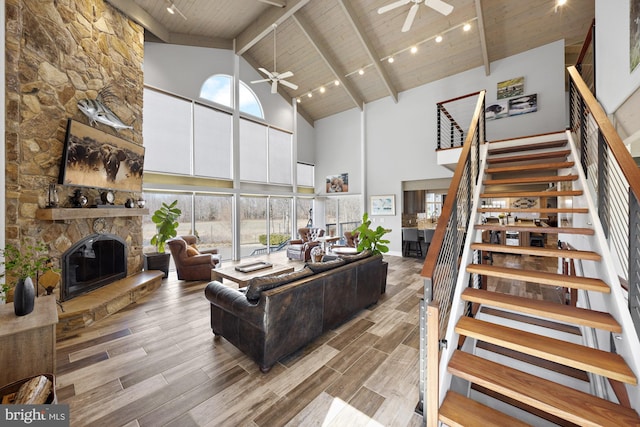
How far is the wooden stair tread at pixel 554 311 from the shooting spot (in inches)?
63.1

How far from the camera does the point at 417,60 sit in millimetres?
6848

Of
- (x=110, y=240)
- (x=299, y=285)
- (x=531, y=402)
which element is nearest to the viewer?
(x=531, y=402)

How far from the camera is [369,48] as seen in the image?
252 inches

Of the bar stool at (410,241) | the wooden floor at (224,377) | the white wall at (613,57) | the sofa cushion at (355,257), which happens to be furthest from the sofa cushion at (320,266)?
the bar stool at (410,241)

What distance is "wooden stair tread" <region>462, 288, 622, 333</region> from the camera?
1603 millimetres

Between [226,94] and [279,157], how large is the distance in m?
2.53

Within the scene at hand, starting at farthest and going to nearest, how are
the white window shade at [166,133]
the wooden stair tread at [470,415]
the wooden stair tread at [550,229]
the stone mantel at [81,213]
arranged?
1. the white window shade at [166,133]
2. the stone mantel at [81,213]
3. the wooden stair tread at [550,229]
4. the wooden stair tread at [470,415]

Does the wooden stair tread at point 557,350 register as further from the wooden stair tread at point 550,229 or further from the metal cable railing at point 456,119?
the metal cable railing at point 456,119

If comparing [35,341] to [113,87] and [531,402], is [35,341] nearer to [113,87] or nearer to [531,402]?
[531,402]

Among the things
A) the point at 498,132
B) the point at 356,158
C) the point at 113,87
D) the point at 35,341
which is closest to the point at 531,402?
the point at 35,341

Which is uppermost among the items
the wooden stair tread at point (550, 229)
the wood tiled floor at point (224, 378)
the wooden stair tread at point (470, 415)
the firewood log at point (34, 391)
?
the wooden stair tread at point (550, 229)

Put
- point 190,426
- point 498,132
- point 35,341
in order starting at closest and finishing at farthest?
point 190,426, point 35,341, point 498,132

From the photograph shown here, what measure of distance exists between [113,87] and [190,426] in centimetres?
516

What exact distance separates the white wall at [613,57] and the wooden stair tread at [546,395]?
254 cm
